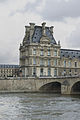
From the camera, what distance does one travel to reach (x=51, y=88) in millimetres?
79750

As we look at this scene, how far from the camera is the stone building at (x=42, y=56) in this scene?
3278 inches

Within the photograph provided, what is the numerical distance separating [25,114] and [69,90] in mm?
32258

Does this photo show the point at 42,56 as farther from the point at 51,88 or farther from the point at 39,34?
the point at 51,88

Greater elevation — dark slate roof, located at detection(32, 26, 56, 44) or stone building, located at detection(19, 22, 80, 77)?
dark slate roof, located at detection(32, 26, 56, 44)

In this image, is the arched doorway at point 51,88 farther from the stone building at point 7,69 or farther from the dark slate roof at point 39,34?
the stone building at point 7,69

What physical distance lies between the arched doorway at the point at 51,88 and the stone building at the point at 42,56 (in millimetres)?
5481

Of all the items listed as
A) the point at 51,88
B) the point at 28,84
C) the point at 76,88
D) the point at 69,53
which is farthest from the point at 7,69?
the point at 76,88

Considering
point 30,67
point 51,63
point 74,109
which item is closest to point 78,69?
point 51,63

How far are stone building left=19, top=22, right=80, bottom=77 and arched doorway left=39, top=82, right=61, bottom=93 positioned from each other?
5.48 m

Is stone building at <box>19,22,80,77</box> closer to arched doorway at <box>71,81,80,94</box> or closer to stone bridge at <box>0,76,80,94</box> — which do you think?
Answer: stone bridge at <box>0,76,80,94</box>

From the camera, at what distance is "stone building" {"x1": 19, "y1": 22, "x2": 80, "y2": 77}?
3278 inches

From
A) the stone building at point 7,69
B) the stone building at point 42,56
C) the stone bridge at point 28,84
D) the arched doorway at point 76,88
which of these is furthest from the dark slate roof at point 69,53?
the stone building at point 7,69

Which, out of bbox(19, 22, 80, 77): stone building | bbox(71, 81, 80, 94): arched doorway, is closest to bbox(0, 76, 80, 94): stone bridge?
bbox(71, 81, 80, 94): arched doorway

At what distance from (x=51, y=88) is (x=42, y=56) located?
34.8 ft
